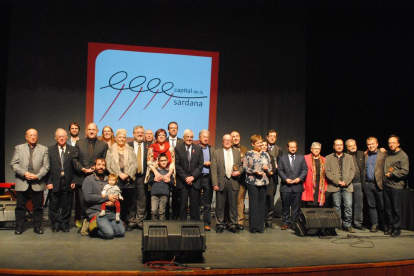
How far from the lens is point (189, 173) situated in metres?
5.62

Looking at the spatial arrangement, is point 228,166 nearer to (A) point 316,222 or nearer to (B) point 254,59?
(A) point 316,222

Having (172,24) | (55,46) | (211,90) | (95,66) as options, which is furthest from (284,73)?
(55,46)

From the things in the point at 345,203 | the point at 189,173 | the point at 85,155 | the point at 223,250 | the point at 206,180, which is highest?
the point at 85,155

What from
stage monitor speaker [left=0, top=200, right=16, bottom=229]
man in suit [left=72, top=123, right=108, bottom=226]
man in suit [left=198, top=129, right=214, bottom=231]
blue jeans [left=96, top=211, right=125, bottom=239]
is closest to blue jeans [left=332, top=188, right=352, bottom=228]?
man in suit [left=198, top=129, right=214, bottom=231]

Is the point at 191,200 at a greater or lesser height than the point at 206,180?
lesser

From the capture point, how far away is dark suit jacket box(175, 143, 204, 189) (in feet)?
18.3

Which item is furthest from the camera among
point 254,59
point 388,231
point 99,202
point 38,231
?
point 254,59

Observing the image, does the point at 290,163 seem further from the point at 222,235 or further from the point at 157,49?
the point at 157,49

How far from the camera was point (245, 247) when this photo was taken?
4723mm

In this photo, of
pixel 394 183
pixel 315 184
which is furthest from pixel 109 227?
pixel 394 183

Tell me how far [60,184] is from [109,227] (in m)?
0.98

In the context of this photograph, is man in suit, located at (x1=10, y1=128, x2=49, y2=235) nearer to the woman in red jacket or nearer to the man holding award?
the woman in red jacket

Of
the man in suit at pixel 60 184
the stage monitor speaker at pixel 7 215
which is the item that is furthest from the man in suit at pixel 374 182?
the stage monitor speaker at pixel 7 215

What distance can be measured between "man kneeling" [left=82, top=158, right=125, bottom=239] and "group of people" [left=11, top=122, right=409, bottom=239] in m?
0.01
